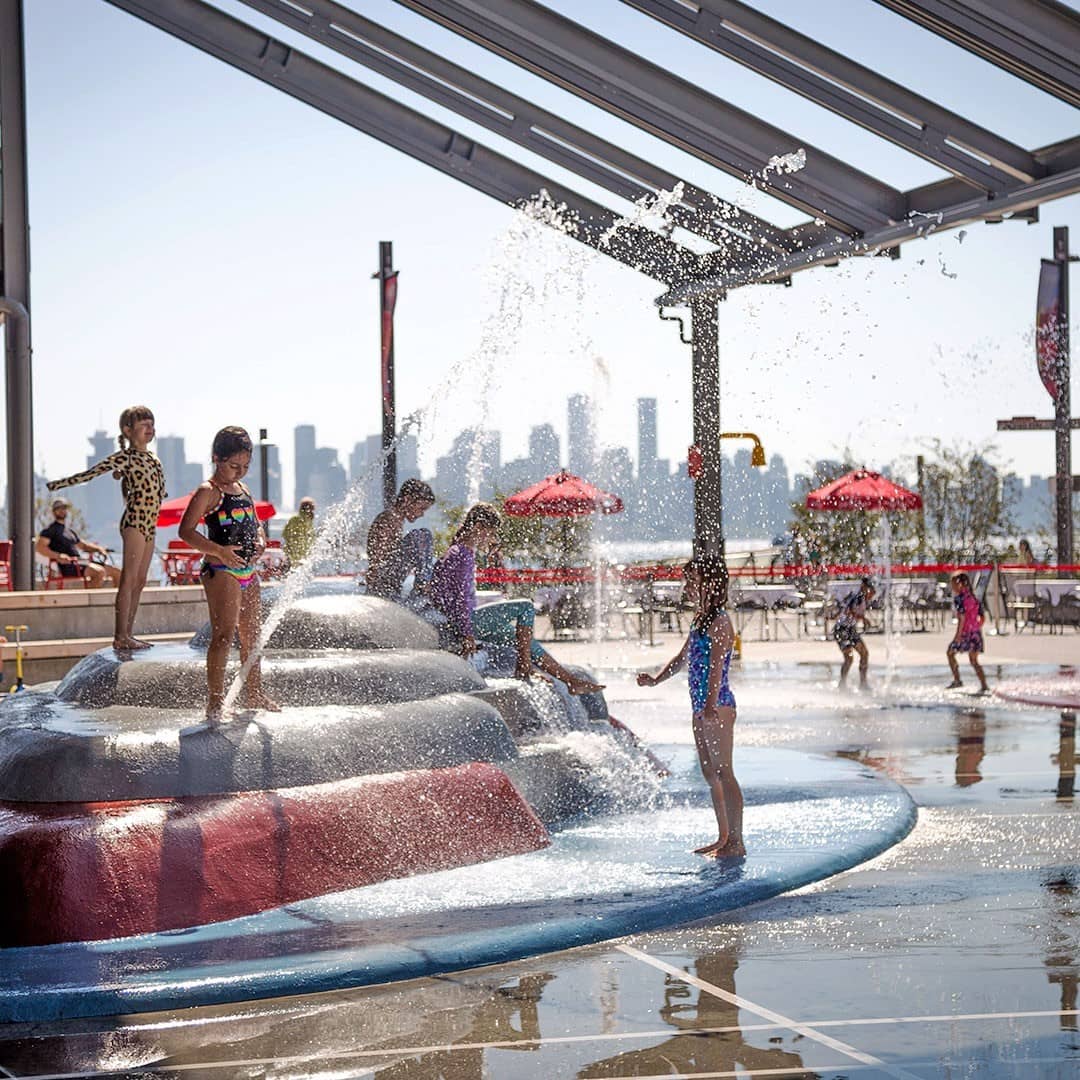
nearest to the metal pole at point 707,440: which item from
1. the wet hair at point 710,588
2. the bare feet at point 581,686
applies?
the bare feet at point 581,686

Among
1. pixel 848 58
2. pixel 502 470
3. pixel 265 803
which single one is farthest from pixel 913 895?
pixel 502 470

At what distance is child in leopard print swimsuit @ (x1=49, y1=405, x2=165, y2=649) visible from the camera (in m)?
9.20

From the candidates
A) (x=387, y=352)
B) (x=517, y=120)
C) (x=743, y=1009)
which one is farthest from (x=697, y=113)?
(x=387, y=352)

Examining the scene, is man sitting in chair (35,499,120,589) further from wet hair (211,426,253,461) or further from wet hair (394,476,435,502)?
wet hair (211,426,253,461)

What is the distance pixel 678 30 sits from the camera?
1242 cm

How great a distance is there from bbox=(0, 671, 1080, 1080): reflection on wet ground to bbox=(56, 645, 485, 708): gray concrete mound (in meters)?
2.43

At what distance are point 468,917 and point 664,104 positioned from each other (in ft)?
29.2

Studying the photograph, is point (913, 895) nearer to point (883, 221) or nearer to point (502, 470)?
point (883, 221)

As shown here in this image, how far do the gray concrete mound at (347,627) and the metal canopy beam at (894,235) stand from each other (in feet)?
20.5

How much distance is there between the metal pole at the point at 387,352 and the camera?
25.3 metres

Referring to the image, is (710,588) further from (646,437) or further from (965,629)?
(646,437)

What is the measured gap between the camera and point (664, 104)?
550 inches

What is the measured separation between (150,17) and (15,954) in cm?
1203

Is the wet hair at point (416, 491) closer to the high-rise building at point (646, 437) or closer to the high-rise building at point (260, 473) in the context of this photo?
the high-rise building at point (260, 473)
